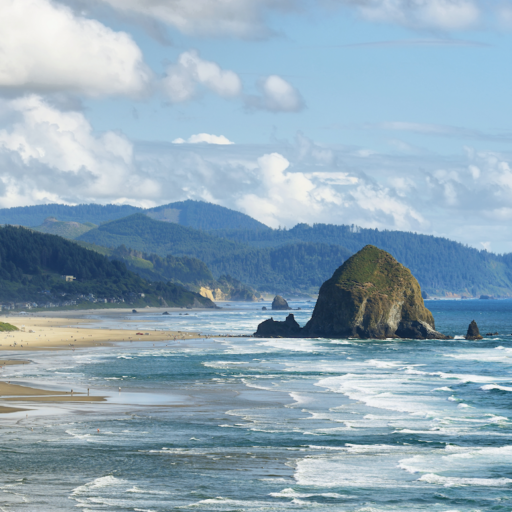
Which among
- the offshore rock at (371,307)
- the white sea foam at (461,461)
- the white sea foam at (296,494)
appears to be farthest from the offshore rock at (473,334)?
the white sea foam at (296,494)

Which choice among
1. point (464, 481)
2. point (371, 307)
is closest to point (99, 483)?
point (464, 481)

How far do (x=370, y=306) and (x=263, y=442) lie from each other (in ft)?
286

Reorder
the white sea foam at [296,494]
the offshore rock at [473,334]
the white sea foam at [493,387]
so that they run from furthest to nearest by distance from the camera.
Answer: the offshore rock at [473,334] → the white sea foam at [493,387] → the white sea foam at [296,494]

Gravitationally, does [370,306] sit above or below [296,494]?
above

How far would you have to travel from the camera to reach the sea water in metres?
28.8

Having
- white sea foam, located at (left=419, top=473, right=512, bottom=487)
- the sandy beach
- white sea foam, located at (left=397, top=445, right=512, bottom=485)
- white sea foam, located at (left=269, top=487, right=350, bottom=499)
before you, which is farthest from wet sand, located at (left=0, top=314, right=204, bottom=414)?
white sea foam, located at (left=419, top=473, right=512, bottom=487)

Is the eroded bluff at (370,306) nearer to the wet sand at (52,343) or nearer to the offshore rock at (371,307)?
the offshore rock at (371,307)

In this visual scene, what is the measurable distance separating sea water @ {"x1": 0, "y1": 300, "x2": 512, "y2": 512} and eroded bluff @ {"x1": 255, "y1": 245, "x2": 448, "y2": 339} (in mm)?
47385

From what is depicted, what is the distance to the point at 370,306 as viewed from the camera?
124m

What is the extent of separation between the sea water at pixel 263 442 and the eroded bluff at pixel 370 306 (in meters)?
47.4

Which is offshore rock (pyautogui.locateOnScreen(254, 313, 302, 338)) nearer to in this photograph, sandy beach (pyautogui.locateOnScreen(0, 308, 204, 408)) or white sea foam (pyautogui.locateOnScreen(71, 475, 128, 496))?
sandy beach (pyautogui.locateOnScreen(0, 308, 204, 408))

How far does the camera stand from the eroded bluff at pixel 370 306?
123938mm

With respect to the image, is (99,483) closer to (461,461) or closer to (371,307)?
(461,461)

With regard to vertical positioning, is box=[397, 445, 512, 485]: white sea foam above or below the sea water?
above
